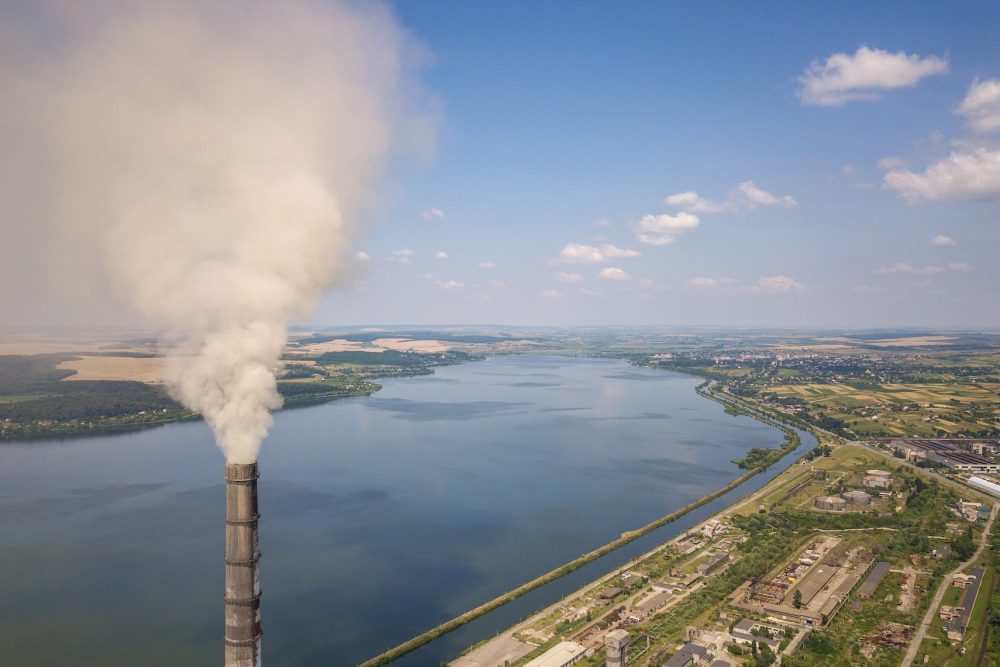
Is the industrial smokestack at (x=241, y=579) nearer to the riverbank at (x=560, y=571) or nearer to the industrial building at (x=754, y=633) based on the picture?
the riverbank at (x=560, y=571)

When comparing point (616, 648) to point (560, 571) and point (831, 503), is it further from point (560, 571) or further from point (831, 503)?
point (831, 503)

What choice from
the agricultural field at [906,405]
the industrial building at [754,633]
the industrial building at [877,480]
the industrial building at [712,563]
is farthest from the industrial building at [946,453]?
the industrial building at [754,633]

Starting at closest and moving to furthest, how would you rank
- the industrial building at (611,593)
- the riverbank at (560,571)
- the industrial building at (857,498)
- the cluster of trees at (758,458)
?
the riverbank at (560,571)
the industrial building at (611,593)
the industrial building at (857,498)
the cluster of trees at (758,458)

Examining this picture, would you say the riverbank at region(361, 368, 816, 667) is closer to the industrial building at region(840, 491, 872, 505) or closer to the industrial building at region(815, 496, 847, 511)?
the industrial building at region(815, 496, 847, 511)

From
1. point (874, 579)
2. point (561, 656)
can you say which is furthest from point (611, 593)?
point (874, 579)

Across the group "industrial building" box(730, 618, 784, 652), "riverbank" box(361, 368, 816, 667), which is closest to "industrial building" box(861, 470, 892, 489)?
"riverbank" box(361, 368, 816, 667)

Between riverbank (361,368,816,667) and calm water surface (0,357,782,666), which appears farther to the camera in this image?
calm water surface (0,357,782,666)
